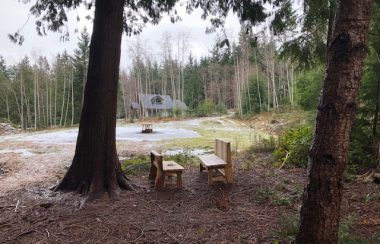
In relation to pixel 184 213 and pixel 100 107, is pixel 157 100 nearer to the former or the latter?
pixel 100 107

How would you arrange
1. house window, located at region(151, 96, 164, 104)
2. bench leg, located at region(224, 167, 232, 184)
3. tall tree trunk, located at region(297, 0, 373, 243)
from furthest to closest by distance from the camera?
house window, located at region(151, 96, 164, 104), bench leg, located at region(224, 167, 232, 184), tall tree trunk, located at region(297, 0, 373, 243)

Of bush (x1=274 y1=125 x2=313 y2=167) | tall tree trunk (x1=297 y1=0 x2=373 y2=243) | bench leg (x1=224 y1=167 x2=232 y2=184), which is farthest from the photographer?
bush (x1=274 y1=125 x2=313 y2=167)

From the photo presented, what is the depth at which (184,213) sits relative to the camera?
400 centimetres

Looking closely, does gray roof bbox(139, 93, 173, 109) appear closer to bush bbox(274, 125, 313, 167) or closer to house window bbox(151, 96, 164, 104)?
house window bbox(151, 96, 164, 104)

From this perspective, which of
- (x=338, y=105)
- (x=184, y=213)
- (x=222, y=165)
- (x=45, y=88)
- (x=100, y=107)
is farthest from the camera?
(x=45, y=88)

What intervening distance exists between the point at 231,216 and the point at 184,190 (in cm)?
141

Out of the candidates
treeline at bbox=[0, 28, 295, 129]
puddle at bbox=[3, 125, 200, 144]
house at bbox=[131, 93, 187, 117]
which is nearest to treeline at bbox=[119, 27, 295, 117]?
treeline at bbox=[0, 28, 295, 129]

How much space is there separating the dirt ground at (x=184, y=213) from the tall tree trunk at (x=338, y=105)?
36.6 inches

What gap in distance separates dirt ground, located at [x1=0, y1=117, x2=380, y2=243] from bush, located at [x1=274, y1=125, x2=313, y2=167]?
0.87 m

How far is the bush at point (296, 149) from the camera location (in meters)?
6.65

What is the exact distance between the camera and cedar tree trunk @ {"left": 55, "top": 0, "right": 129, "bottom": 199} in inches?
197

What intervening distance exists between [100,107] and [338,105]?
3788mm

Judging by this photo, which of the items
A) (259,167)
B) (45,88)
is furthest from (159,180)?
(45,88)

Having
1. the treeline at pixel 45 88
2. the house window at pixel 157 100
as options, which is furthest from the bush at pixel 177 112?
the house window at pixel 157 100
